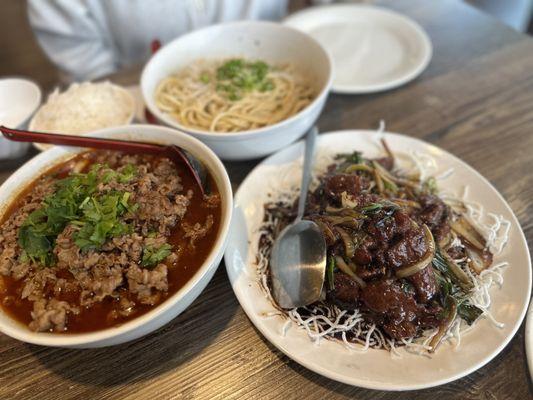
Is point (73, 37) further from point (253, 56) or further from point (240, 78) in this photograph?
point (240, 78)

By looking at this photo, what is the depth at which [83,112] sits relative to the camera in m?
2.35

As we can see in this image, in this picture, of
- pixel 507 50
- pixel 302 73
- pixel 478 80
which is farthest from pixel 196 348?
pixel 507 50

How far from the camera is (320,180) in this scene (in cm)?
216

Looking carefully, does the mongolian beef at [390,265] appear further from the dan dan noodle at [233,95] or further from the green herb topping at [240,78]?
the green herb topping at [240,78]

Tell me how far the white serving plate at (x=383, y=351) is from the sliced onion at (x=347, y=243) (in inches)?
14.4

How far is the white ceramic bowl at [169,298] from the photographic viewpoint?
1.34 meters

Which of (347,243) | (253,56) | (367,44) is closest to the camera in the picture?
(347,243)

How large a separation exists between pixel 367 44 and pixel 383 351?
99.6 inches

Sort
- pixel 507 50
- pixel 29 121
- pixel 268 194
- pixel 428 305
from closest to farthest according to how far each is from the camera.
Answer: pixel 428 305, pixel 268 194, pixel 29 121, pixel 507 50

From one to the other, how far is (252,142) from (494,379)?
1.52 meters

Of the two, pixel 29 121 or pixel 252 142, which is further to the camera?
pixel 29 121

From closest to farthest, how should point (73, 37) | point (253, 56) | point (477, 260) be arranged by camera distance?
point (477, 260)
point (253, 56)
point (73, 37)

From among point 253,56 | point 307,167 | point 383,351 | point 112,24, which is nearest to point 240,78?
point 253,56

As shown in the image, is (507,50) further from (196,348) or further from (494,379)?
(196,348)
